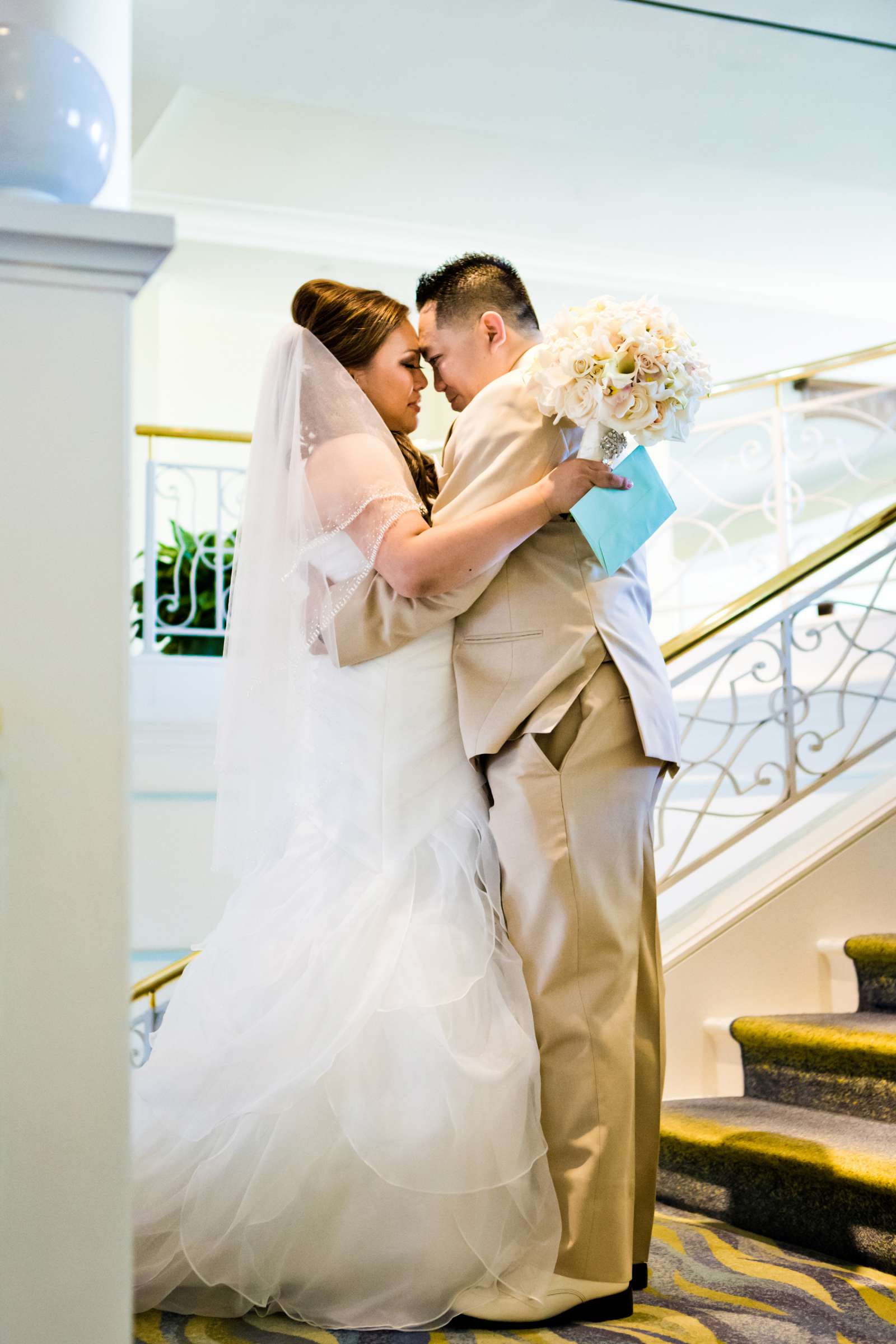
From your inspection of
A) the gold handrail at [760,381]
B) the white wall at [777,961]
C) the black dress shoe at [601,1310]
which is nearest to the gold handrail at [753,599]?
the white wall at [777,961]

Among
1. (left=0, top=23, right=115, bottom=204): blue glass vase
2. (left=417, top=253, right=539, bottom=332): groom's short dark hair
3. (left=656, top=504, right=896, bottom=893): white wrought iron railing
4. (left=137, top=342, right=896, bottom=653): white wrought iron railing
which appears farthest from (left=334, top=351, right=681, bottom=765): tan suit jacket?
(left=137, top=342, right=896, bottom=653): white wrought iron railing

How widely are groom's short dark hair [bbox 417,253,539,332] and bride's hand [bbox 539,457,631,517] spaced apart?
471mm

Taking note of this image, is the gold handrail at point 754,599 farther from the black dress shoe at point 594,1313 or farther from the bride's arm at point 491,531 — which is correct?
the black dress shoe at point 594,1313

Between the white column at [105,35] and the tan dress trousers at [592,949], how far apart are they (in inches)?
68.6

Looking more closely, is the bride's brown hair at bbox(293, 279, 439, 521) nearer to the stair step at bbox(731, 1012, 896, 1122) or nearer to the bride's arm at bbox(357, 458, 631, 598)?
the bride's arm at bbox(357, 458, 631, 598)

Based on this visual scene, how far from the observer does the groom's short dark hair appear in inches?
95.3

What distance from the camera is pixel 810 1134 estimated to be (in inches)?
107

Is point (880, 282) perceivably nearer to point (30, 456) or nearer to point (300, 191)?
point (300, 191)

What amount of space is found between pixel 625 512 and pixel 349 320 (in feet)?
2.48

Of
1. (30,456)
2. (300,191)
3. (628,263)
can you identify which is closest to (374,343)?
(30,456)

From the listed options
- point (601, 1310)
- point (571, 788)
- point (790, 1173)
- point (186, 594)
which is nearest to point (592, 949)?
point (571, 788)

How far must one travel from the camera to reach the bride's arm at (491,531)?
83.0 inches

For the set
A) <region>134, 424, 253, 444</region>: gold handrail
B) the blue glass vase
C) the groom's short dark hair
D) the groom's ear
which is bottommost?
the blue glass vase

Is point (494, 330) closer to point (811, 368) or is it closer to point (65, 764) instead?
point (65, 764)
